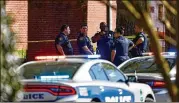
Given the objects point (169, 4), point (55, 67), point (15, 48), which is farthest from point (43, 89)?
point (169, 4)

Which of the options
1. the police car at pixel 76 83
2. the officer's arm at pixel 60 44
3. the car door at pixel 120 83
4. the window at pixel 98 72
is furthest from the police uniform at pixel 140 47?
the window at pixel 98 72

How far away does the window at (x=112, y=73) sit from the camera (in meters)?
10.2

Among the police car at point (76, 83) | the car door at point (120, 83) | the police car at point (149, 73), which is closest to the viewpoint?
the police car at point (76, 83)

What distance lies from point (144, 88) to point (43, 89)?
2880 mm

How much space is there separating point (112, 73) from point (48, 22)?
12.0 m

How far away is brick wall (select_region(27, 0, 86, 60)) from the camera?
72.2ft

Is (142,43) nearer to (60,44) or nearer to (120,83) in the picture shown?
(60,44)

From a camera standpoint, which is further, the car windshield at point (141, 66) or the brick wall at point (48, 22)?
the brick wall at point (48, 22)

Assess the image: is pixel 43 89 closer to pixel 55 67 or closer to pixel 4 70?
pixel 55 67

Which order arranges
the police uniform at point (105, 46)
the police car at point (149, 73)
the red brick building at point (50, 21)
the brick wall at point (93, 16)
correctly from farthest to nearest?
1. the brick wall at point (93, 16)
2. the red brick building at point (50, 21)
3. the police uniform at point (105, 46)
4. the police car at point (149, 73)

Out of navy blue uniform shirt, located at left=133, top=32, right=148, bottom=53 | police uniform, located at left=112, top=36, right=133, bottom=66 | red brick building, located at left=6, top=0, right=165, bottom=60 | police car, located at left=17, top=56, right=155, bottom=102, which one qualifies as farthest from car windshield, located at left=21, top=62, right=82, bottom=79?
red brick building, located at left=6, top=0, right=165, bottom=60

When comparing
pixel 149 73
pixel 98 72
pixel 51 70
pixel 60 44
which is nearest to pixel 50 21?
pixel 60 44

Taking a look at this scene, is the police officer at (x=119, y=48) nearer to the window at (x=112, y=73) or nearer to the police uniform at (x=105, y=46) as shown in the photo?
the police uniform at (x=105, y=46)

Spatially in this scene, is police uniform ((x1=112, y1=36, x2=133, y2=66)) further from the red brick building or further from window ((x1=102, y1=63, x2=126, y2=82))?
the red brick building
